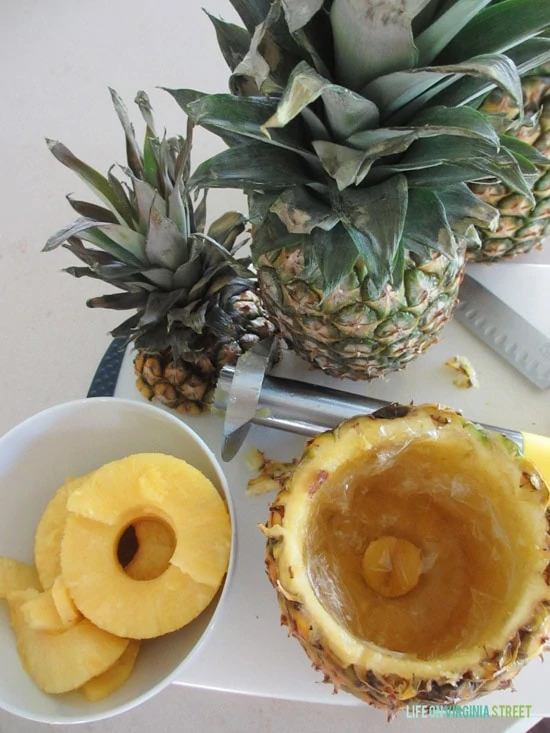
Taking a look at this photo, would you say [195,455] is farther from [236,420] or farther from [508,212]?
[508,212]

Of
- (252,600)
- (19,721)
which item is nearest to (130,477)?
(252,600)

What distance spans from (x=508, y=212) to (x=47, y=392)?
27.9 inches

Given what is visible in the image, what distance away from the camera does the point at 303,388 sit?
782 mm

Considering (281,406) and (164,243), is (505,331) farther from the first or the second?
(164,243)

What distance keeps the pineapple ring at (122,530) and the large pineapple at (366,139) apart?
23 centimetres

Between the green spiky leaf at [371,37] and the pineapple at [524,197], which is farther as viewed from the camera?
the pineapple at [524,197]

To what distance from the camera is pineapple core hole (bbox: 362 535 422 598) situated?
0.70 metres

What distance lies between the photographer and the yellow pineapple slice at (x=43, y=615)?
25.9 inches

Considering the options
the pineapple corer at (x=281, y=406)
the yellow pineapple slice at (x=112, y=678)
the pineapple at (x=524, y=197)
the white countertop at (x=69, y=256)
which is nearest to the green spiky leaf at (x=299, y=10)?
the pineapple at (x=524, y=197)

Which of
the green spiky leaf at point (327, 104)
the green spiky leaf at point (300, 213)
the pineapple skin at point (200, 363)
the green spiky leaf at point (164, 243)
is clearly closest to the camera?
the green spiky leaf at point (327, 104)

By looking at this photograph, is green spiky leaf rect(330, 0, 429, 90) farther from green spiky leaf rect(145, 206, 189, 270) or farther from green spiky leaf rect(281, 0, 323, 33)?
green spiky leaf rect(145, 206, 189, 270)

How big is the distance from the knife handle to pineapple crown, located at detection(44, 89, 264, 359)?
372mm

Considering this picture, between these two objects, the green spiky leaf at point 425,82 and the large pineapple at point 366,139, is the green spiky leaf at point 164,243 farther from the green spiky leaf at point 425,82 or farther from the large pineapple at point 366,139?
the green spiky leaf at point 425,82

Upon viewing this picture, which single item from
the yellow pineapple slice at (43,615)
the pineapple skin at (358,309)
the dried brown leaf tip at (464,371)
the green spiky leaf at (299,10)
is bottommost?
the dried brown leaf tip at (464,371)
